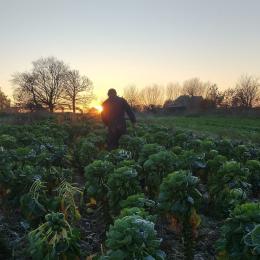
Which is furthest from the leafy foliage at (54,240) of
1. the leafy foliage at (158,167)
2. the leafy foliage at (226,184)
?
the leafy foliage at (158,167)

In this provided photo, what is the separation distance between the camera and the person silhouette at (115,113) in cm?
1191

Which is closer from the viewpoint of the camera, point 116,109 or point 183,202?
point 183,202

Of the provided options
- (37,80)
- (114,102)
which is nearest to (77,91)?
(37,80)

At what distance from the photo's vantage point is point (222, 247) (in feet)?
14.4

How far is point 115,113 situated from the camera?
11898 mm

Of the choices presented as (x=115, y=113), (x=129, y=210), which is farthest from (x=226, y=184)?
(x=115, y=113)

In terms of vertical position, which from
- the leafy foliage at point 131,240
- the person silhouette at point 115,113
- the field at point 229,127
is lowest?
the field at point 229,127

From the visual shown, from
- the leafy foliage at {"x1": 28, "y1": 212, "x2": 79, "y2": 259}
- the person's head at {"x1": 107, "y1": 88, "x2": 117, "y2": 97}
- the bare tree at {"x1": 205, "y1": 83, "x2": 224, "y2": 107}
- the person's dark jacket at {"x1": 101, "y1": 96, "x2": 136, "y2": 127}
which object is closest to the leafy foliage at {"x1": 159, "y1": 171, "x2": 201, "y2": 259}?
the leafy foliage at {"x1": 28, "y1": 212, "x2": 79, "y2": 259}

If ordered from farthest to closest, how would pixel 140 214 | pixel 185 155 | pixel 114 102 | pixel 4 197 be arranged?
pixel 114 102 < pixel 185 155 < pixel 4 197 < pixel 140 214

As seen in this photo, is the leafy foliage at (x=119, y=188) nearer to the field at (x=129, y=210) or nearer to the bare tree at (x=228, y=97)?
the field at (x=129, y=210)

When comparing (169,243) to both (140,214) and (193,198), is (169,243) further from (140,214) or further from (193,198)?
(140,214)

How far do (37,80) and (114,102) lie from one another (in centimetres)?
6022

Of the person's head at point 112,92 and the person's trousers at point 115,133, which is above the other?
the person's head at point 112,92

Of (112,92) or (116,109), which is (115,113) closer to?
(116,109)
